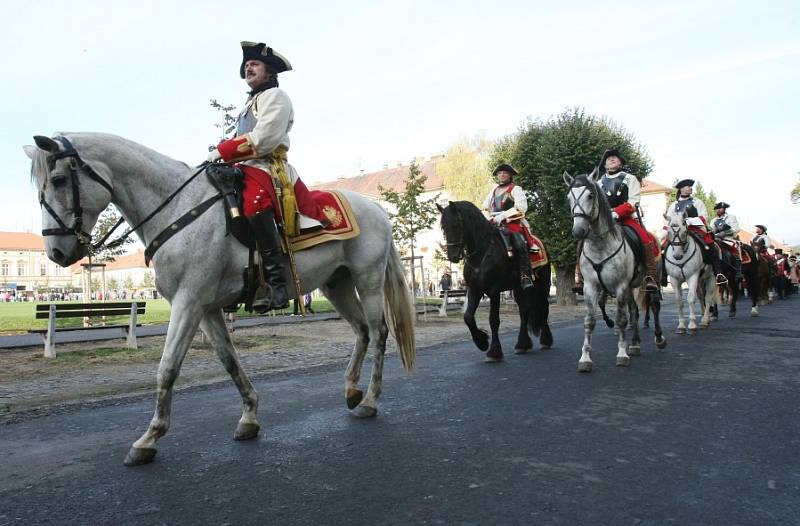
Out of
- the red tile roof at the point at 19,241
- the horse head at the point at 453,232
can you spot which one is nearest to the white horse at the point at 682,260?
the horse head at the point at 453,232

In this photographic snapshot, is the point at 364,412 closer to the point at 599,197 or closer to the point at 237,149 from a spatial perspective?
the point at 237,149

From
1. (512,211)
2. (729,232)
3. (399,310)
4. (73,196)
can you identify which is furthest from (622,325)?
(729,232)

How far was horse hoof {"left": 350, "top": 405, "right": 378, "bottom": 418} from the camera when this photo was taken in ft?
18.0

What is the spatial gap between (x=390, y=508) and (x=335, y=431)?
6.07 feet

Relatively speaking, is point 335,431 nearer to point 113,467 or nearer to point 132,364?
point 113,467

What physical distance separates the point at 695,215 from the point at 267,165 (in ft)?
39.6

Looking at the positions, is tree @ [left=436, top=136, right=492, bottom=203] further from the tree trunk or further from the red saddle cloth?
the red saddle cloth

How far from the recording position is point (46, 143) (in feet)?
13.3

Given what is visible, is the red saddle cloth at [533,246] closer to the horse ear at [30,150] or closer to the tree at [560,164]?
the horse ear at [30,150]

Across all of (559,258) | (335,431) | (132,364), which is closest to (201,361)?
(132,364)

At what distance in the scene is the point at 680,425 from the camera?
4.89 meters

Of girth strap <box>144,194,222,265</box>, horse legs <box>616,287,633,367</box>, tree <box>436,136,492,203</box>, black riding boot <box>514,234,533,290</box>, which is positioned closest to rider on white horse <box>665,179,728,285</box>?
black riding boot <box>514,234,533,290</box>

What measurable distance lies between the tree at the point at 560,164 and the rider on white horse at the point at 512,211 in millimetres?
14315

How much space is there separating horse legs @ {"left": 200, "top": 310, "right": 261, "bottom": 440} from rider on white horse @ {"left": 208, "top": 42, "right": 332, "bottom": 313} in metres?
0.39
